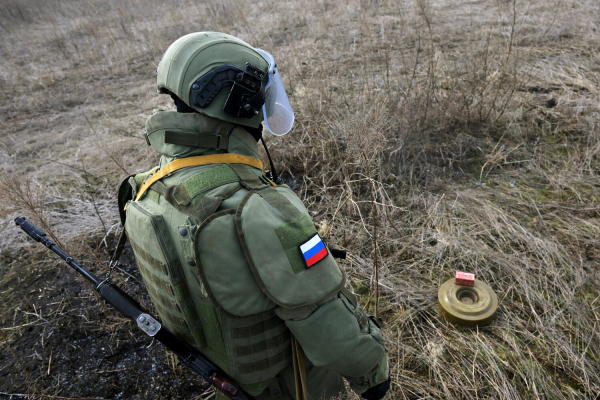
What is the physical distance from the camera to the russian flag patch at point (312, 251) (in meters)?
1.09

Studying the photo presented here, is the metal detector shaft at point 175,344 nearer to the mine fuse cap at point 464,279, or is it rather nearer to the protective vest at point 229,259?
the protective vest at point 229,259

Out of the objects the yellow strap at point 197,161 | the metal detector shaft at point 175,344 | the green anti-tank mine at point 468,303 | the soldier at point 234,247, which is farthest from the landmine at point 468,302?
the yellow strap at point 197,161

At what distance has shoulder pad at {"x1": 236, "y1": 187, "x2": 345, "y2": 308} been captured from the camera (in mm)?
1050

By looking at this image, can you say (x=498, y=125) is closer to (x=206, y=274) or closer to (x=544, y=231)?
(x=544, y=231)

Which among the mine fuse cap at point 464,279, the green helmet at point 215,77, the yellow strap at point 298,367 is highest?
the green helmet at point 215,77

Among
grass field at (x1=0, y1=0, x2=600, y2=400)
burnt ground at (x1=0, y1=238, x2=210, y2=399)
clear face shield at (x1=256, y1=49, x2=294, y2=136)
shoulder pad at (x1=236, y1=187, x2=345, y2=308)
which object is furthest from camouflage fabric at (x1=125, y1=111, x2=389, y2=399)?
burnt ground at (x1=0, y1=238, x2=210, y2=399)

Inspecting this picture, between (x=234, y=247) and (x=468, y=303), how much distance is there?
198cm

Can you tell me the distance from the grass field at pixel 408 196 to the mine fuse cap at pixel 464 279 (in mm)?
217

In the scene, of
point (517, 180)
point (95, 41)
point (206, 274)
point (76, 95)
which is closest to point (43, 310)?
point (206, 274)

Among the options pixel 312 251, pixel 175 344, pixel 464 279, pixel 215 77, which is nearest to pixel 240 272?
pixel 312 251

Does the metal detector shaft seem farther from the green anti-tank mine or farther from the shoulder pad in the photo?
the green anti-tank mine

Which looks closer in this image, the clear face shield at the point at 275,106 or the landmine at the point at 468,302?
the clear face shield at the point at 275,106

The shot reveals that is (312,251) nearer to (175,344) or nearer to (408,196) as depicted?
(175,344)

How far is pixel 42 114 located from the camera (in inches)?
243
